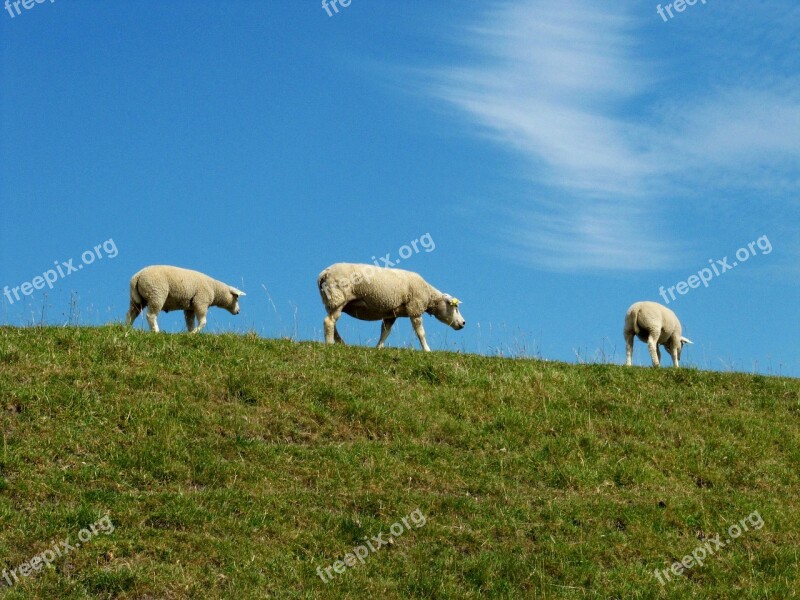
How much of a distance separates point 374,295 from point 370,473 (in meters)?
10.5

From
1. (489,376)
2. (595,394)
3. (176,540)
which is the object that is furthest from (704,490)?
(176,540)

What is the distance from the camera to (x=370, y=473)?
14.0 meters

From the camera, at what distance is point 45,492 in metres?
12.5

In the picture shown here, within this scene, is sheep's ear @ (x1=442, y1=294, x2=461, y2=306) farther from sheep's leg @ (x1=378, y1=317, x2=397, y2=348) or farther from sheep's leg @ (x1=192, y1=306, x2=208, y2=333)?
sheep's leg @ (x1=192, y1=306, x2=208, y2=333)

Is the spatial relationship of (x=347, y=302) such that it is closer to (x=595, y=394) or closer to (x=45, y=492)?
(x=595, y=394)

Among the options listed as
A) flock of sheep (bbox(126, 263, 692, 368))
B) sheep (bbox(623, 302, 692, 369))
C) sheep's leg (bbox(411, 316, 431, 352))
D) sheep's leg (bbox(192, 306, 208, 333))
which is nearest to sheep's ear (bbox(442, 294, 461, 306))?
flock of sheep (bbox(126, 263, 692, 368))

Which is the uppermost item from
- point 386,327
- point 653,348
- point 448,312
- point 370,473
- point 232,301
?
point 232,301

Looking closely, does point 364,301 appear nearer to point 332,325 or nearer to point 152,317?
point 332,325

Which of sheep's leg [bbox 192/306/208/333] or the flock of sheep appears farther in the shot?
sheep's leg [bbox 192/306/208/333]

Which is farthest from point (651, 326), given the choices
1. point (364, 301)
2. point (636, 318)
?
point (364, 301)

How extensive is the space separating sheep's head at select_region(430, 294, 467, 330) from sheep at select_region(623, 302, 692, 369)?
528cm

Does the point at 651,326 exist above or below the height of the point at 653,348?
above

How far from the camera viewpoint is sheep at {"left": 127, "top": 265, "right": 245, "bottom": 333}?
25281 mm

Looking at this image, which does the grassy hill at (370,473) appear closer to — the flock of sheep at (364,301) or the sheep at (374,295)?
the sheep at (374,295)
